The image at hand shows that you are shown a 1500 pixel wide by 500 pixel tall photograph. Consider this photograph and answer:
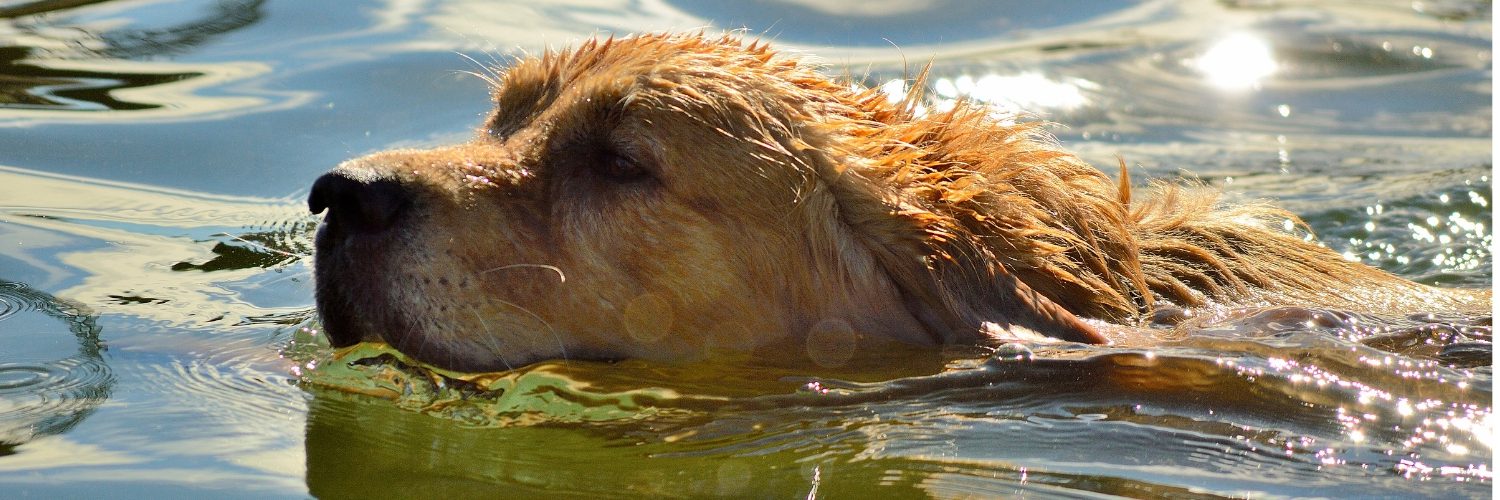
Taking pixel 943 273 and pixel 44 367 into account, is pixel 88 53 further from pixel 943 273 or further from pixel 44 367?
pixel 943 273

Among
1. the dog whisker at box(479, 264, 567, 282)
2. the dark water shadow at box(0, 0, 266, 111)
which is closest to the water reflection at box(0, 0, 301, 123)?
the dark water shadow at box(0, 0, 266, 111)

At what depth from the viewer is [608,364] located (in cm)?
477

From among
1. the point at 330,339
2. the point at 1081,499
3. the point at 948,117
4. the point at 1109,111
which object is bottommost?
the point at 1081,499

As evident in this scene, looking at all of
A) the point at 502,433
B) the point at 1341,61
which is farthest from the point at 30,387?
the point at 1341,61

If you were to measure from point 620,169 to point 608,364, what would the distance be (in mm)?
581

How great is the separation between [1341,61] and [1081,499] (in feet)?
28.7

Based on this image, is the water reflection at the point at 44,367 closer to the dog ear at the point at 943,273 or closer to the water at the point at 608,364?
the water at the point at 608,364

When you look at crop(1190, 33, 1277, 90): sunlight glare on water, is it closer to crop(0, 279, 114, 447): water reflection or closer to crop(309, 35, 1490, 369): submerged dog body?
crop(309, 35, 1490, 369): submerged dog body

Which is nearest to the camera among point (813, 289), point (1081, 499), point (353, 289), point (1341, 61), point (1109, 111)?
point (1081, 499)

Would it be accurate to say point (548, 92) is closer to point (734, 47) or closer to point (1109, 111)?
point (734, 47)

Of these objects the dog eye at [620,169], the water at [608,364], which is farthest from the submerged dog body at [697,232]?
the water at [608,364]

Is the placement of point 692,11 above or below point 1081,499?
above

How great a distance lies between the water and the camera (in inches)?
164

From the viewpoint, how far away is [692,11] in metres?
10.9
